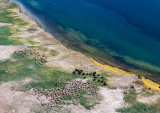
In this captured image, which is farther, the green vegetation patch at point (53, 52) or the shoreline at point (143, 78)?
the green vegetation patch at point (53, 52)

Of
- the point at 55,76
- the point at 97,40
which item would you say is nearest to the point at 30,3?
the point at 97,40

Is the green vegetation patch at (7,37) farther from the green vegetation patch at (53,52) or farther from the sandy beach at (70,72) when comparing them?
the green vegetation patch at (53,52)

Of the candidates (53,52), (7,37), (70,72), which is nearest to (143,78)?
(70,72)

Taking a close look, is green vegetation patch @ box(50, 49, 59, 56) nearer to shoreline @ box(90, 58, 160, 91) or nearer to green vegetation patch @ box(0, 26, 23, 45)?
shoreline @ box(90, 58, 160, 91)

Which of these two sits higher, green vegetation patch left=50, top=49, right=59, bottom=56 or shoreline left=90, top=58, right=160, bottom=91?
green vegetation patch left=50, top=49, right=59, bottom=56

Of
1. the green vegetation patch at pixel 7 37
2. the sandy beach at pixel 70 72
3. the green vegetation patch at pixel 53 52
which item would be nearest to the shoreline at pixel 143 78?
the sandy beach at pixel 70 72

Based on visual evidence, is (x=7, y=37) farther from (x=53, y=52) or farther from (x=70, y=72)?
(x=70, y=72)

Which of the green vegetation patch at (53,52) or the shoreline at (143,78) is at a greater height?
the green vegetation patch at (53,52)

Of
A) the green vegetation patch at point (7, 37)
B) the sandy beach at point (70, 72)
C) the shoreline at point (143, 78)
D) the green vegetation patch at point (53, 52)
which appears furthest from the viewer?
the green vegetation patch at point (7, 37)

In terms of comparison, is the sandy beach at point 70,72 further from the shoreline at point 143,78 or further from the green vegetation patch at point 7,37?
the green vegetation patch at point 7,37

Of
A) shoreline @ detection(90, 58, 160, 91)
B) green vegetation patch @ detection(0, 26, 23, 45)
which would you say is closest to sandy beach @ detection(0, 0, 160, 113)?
shoreline @ detection(90, 58, 160, 91)

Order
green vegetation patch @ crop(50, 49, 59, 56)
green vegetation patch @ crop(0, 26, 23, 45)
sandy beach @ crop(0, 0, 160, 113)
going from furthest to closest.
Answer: green vegetation patch @ crop(0, 26, 23, 45) → green vegetation patch @ crop(50, 49, 59, 56) → sandy beach @ crop(0, 0, 160, 113)

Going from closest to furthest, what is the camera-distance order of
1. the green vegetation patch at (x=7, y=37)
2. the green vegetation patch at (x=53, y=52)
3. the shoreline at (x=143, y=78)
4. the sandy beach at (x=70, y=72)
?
the sandy beach at (x=70, y=72)
the shoreline at (x=143, y=78)
the green vegetation patch at (x=53, y=52)
the green vegetation patch at (x=7, y=37)
